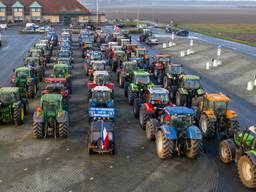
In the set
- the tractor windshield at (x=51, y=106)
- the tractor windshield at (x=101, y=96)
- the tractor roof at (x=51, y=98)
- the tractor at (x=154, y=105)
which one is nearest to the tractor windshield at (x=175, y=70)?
the tractor at (x=154, y=105)

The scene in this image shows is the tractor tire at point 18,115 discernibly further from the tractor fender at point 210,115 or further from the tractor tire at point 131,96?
the tractor fender at point 210,115

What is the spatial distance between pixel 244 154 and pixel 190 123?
3093mm

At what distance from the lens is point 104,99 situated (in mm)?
23141

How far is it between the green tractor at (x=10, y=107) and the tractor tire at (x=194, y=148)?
34.0 ft

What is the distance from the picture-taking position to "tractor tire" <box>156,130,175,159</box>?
16938mm

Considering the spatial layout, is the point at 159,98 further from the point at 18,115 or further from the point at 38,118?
the point at 18,115

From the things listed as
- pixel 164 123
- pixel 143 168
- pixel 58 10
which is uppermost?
pixel 58 10

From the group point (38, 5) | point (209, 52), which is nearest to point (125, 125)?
point (209, 52)

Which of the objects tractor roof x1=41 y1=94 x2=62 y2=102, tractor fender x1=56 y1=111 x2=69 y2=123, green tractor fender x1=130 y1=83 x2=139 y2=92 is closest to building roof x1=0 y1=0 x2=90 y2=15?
green tractor fender x1=130 y1=83 x2=139 y2=92

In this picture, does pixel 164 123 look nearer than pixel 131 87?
Yes

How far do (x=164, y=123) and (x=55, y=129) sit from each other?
5981mm

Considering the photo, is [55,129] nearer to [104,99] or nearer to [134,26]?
[104,99]

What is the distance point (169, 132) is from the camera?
17125mm

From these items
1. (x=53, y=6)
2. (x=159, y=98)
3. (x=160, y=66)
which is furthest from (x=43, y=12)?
(x=159, y=98)
